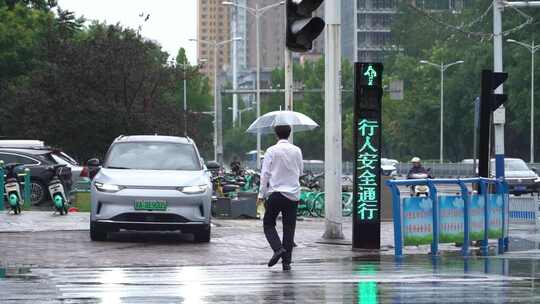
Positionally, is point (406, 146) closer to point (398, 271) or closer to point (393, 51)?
point (393, 51)

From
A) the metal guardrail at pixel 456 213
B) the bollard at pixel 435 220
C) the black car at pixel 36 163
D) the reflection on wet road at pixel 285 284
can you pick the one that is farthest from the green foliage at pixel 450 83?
the reflection on wet road at pixel 285 284

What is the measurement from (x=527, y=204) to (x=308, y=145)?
107 meters

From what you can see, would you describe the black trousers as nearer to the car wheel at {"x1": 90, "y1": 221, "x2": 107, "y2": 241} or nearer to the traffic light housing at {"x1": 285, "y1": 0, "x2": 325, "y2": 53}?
the traffic light housing at {"x1": 285, "y1": 0, "x2": 325, "y2": 53}

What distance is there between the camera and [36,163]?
31.7m

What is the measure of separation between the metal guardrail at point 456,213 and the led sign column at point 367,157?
2.25ft

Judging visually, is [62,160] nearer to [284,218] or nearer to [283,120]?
A: [283,120]

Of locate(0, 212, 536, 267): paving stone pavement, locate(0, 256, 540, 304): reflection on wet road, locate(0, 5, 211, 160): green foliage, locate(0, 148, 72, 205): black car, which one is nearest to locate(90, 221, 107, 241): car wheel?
locate(0, 212, 536, 267): paving stone pavement

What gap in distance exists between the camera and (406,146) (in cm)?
11256

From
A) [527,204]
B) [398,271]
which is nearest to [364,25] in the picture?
[527,204]

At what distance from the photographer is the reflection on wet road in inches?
448

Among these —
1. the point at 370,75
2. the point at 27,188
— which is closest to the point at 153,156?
the point at 370,75

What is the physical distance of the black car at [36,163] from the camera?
31.2 m

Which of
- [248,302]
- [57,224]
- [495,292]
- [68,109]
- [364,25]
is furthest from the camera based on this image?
[364,25]

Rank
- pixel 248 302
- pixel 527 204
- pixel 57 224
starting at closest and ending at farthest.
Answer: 1. pixel 248 302
2. pixel 57 224
3. pixel 527 204
